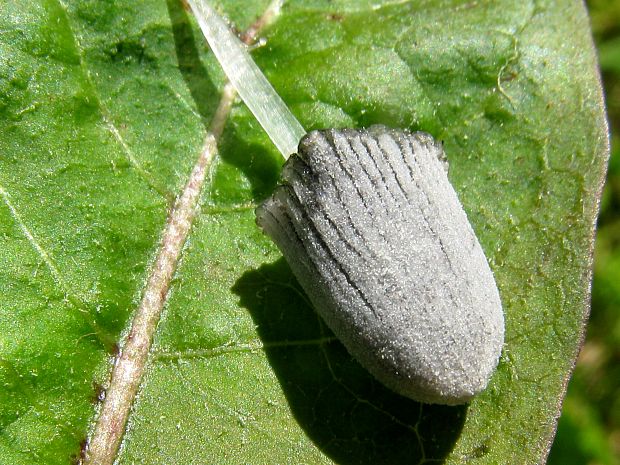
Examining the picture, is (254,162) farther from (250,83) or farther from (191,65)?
(191,65)

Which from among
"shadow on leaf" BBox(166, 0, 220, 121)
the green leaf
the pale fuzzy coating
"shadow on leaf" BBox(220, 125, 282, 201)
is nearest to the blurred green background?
the green leaf

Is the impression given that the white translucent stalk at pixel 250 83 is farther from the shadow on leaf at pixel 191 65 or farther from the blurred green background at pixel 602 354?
the blurred green background at pixel 602 354

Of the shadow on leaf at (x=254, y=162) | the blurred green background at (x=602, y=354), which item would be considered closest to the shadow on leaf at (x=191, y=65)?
the shadow on leaf at (x=254, y=162)

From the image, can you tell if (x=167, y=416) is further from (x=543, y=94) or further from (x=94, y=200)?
(x=543, y=94)

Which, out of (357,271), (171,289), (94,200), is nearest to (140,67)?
(94,200)

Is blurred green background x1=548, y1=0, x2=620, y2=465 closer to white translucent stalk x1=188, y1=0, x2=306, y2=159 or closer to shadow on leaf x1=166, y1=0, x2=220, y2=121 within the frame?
white translucent stalk x1=188, y1=0, x2=306, y2=159
